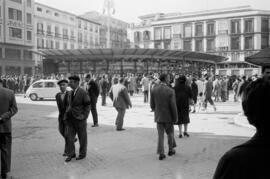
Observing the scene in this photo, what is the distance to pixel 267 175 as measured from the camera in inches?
63.8

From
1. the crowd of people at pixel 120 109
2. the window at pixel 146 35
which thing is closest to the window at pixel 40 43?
the window at pixel 146 35

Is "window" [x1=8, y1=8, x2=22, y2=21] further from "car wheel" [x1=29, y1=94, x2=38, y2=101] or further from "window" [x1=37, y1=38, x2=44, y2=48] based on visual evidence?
"car wheel" [x1=29, y1=94, x2=38, y2=101]

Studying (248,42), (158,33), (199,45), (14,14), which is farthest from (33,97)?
(158,33)

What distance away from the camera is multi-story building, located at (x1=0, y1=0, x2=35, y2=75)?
44969 mm

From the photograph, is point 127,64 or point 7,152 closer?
point 7,152

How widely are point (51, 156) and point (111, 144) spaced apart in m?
1.65

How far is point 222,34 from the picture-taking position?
5878 centimetres

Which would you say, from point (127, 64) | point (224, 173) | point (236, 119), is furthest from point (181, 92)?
point (127, 64)

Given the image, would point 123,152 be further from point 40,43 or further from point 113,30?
point 113,30

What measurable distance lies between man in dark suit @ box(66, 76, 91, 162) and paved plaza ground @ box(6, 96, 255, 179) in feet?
0.89

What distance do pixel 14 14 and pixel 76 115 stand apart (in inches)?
1771

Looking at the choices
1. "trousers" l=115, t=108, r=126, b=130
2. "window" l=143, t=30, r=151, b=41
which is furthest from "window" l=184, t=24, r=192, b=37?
"trousers" l=115, t=108, r=126, b=130

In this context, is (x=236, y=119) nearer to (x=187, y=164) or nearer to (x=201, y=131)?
(x=201, y=131)

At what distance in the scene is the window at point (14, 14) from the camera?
46334 mm
